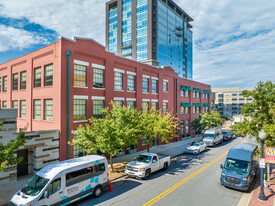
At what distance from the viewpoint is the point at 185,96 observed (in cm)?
3991

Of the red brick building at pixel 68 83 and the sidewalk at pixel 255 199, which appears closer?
the sidewalk at pixel 255 199

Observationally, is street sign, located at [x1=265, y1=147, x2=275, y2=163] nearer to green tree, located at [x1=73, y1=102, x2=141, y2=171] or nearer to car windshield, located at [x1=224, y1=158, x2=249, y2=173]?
car windshield, located at [x1=224, y1=158, x2=249, y2=173]

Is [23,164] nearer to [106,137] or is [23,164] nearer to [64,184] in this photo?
[106,137]

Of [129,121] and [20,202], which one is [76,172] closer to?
[20,202]

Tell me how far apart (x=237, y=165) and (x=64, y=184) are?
12604mm

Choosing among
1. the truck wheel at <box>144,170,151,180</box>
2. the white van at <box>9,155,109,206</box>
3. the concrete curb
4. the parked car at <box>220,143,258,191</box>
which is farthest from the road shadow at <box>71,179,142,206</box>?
the concrete curb

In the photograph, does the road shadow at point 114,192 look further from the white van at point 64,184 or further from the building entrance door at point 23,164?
the building entrance door at point 23,164

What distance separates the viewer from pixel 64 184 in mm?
10602

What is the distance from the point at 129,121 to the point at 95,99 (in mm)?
5898

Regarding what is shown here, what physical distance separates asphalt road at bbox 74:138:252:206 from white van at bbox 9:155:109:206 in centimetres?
94

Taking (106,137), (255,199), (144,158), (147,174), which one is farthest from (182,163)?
(106,137)

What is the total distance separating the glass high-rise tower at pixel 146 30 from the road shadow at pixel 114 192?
54142 mm

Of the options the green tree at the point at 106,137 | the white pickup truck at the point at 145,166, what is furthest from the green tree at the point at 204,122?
the green tree at the point at 106,137

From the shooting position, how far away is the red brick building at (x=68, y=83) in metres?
18.1
